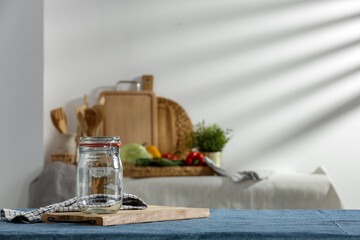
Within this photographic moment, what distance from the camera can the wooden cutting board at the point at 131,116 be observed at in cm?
352

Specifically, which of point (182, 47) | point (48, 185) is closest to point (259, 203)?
point (48, 185)

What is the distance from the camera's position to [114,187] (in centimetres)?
85

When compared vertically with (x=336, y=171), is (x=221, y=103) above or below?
above

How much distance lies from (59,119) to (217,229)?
297 cm

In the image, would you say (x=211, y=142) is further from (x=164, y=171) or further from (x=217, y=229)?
(x=217, y=229)

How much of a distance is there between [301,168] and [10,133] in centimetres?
221

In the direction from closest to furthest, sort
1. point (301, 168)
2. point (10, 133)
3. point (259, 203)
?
point (10, 133)
point (259, 203)
point (301, 168)

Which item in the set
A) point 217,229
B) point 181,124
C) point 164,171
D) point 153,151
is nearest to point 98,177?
point 217,229

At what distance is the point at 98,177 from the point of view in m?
0.85

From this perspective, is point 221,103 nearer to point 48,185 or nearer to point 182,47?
point 182,47

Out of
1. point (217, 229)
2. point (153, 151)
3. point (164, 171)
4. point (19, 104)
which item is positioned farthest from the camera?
point (153, 151)

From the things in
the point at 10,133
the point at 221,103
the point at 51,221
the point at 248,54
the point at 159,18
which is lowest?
the point at 51,221

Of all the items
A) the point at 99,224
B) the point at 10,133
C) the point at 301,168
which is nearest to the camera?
the point at 99,224

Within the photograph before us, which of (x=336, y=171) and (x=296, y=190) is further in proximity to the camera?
(x=336, y=171)
